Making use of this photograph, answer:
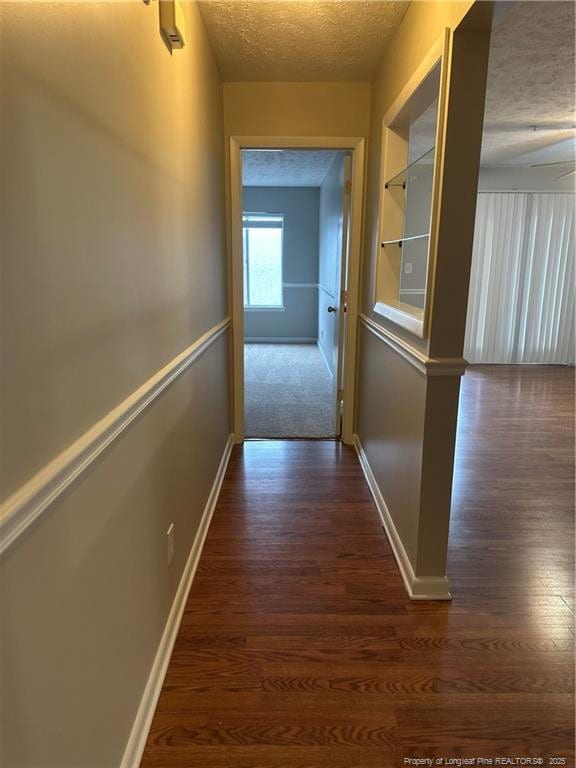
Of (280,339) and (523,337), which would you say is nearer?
(523,337)

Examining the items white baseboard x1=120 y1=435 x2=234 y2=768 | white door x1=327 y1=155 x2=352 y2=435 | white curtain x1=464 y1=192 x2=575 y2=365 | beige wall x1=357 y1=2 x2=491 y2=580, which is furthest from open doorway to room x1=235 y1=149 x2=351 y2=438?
white baseboard x1=120 y1=435 x2=234 y2=768

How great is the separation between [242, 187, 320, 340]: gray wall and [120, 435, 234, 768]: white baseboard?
6007 mm

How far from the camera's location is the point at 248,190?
7809 millimetres

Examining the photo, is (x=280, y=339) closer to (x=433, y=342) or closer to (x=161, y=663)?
(x=433, y=342)

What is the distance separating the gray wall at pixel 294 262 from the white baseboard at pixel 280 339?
17 millimetres

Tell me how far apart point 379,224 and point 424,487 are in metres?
1.50

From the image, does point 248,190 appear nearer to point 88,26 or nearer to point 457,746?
point 88,26

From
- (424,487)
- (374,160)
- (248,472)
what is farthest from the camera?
(248,472)

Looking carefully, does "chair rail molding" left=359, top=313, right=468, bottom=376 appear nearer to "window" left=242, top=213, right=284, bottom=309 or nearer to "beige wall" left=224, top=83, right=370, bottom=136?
"beige wall" left=224, top=83, right=370, bottom=136

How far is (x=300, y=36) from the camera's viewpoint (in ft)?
7.89

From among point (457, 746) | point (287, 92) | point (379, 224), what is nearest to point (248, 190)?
point (287, 92)

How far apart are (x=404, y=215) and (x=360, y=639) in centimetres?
201

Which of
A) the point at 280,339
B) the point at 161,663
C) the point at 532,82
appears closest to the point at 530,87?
the point at 532,82

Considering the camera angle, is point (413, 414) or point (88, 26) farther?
point (413, 414)
